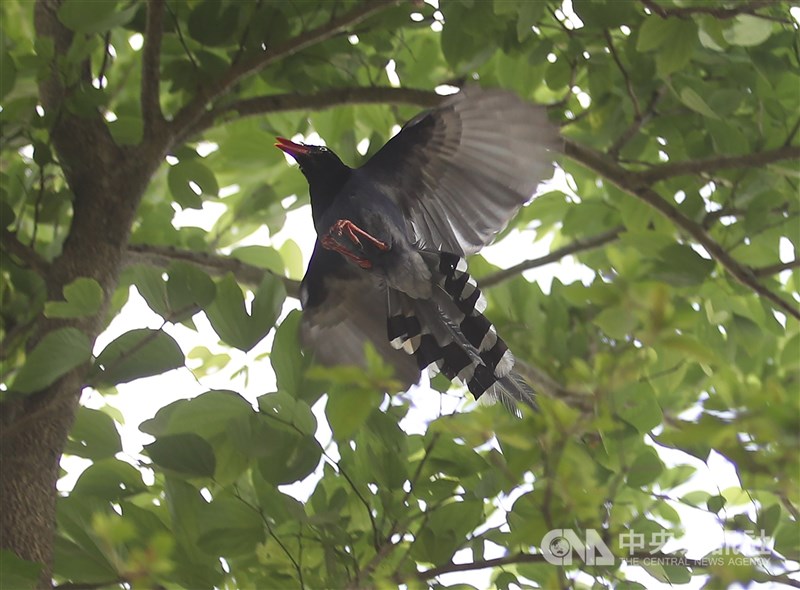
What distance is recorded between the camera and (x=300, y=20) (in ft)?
4.94

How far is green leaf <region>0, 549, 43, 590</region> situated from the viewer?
920 mm

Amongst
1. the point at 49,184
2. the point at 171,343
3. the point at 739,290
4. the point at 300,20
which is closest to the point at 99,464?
the point at 171,343

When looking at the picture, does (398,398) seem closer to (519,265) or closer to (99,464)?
(99,464)

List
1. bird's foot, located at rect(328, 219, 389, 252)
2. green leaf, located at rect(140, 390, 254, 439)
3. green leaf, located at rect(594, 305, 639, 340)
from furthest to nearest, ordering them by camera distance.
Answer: bird's foot, located at rect(328, 219, 389, 252) < green leaf, located at rect(140, 390, 254, 439) < green leaf, located at rect(594, 305, 639, 340)

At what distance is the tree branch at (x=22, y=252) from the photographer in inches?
52.2

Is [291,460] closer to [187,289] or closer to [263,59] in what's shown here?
[187,289]

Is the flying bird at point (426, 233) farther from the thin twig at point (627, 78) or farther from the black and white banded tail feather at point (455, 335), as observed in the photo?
the thin twig at point (627, 78)

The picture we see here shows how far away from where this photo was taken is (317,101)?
1.41 meters

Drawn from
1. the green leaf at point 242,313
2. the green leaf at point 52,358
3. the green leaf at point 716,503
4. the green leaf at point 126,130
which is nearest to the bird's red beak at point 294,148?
the green leaf at point 126,130

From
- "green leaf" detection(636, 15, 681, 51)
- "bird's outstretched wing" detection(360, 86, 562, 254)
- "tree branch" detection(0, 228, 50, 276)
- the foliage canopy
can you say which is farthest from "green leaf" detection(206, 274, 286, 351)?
"green leaf" detection(636, 15, 681, 51)

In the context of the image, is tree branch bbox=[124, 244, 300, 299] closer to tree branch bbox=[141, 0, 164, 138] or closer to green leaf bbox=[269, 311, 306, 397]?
tree branch bbox=[141, 0, 164, 138]

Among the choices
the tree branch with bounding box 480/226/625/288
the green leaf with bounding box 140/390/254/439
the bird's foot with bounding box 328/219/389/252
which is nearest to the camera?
the green leaf with bounding box 140/390/254/439

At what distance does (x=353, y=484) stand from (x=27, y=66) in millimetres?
715

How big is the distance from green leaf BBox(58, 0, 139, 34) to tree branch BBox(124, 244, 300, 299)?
0.34 meters
